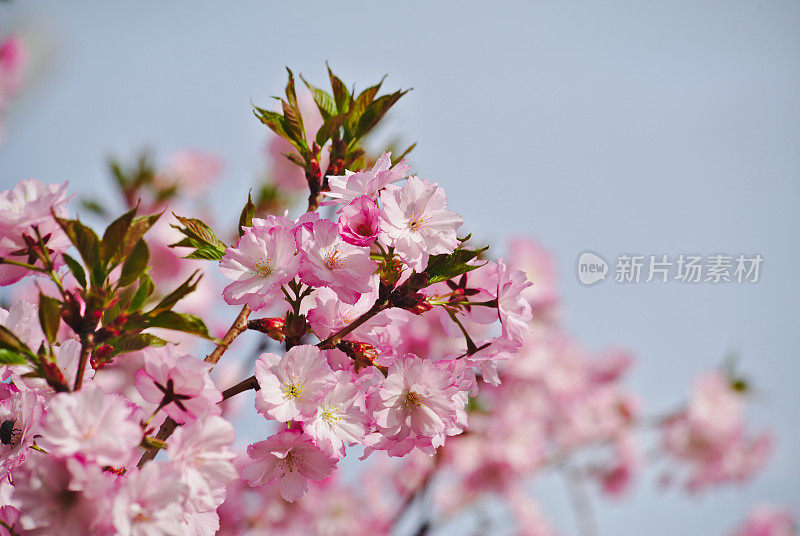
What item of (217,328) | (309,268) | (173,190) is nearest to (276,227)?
(309,268)

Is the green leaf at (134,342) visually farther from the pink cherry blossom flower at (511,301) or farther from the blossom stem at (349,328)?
the pink cherry blossom flower at (511,301)

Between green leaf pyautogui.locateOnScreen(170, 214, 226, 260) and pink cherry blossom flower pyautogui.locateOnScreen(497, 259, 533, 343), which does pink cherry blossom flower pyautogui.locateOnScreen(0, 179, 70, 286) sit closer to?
green leaf pyautogui.locateOnScreen(170, 214, 226, 260)

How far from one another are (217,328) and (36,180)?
2857 millimetres

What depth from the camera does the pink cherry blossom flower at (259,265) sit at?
831mm

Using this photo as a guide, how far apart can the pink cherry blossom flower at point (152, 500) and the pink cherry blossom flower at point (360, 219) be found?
1.23 feet

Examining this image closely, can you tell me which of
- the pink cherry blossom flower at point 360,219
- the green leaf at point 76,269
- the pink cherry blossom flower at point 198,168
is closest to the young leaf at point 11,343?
the green leaf at point 76,269

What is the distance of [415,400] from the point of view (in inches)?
33.6

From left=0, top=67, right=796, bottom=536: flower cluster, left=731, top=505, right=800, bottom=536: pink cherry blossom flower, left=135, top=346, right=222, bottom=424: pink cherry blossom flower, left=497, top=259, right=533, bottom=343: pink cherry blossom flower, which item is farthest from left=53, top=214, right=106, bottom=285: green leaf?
left=731, top=505, right=800, bottom=536: pink cherry blossom flower

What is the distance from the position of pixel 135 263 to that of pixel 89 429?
20 cm

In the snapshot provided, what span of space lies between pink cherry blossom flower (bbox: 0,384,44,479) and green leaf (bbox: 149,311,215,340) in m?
0.21

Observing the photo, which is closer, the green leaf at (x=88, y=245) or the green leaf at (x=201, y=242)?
the green leaf at (x=88, y=245)

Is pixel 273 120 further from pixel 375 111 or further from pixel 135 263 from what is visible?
pixel 135 263

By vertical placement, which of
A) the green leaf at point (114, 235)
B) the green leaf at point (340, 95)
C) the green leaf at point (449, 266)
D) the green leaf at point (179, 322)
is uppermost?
the green leaf at point (340, 95)

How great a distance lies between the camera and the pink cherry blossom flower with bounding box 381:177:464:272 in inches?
32.1
